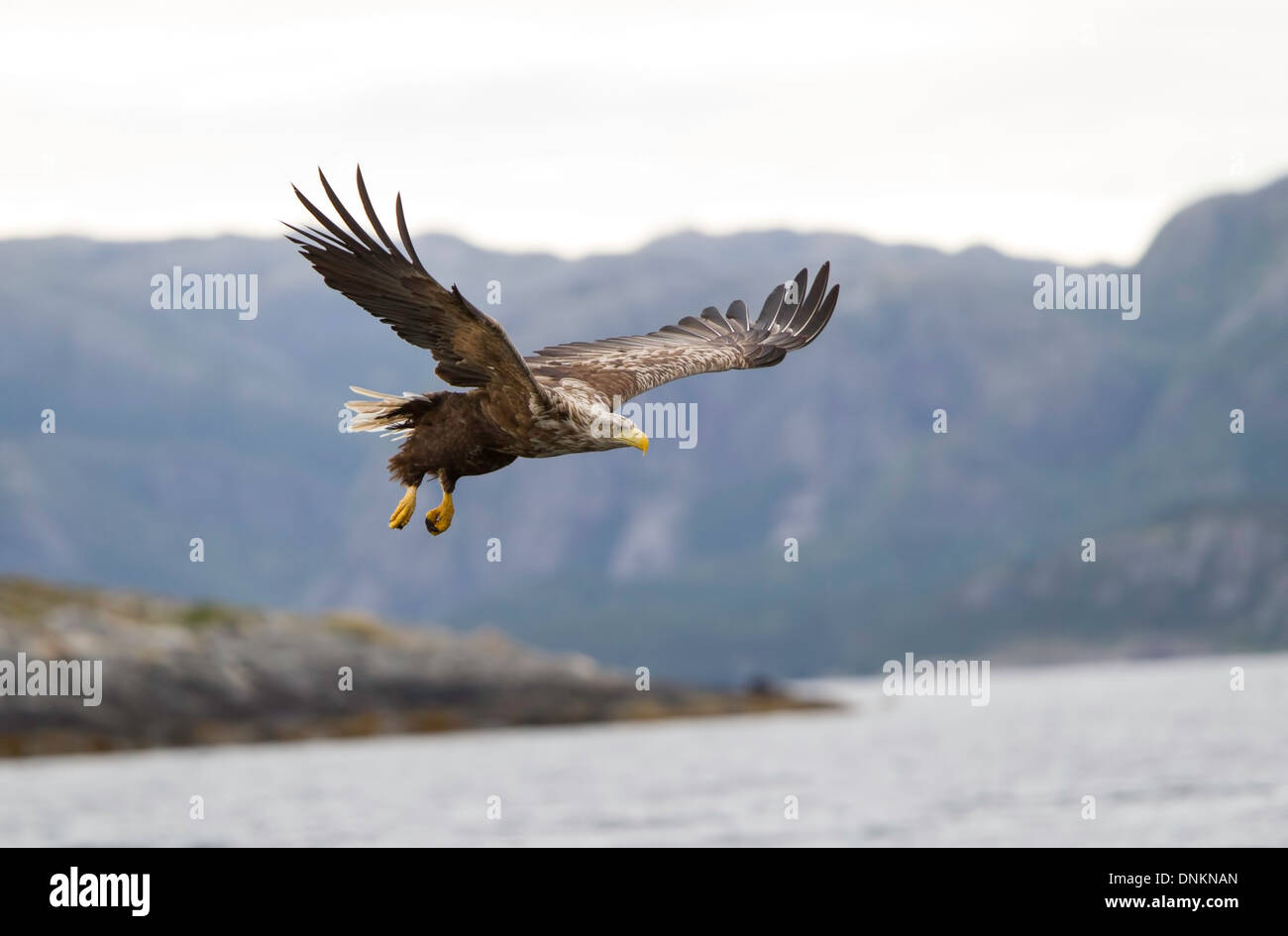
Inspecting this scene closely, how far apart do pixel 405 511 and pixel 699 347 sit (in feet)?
17.9

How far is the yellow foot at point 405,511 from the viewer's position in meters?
13.9

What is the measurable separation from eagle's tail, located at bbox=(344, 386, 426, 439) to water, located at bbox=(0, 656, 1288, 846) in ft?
143

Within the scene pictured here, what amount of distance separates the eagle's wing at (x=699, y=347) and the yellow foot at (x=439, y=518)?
2263 millimetres

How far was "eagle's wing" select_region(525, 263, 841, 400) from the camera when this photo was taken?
16672 millimetres

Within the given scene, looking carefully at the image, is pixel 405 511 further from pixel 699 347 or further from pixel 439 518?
pixel 699 347

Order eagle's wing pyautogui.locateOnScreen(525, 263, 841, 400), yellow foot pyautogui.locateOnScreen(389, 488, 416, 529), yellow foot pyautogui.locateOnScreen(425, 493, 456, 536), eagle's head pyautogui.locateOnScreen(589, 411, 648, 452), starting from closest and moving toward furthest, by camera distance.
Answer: yellow foot pyautogui.locateOnScreen(425, 493, 456, 536)
yellow foot pyautogui.locateOnScreen(389, 488, 416, 529)
eagle's head pyautogui.locateOnScreen(589, 411, 648, 452)
eagle's wing pyautogui.locateOnScreen(525, 263, 841, 400)

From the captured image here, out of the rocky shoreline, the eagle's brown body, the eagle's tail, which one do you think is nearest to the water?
the rocky shoreline

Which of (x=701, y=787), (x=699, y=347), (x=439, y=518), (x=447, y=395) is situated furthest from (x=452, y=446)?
(x=701, y=787)

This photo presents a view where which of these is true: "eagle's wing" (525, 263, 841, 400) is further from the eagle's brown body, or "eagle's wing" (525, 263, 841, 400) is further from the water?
the water

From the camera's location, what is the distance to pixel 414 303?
13.7m

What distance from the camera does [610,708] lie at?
124188mm
